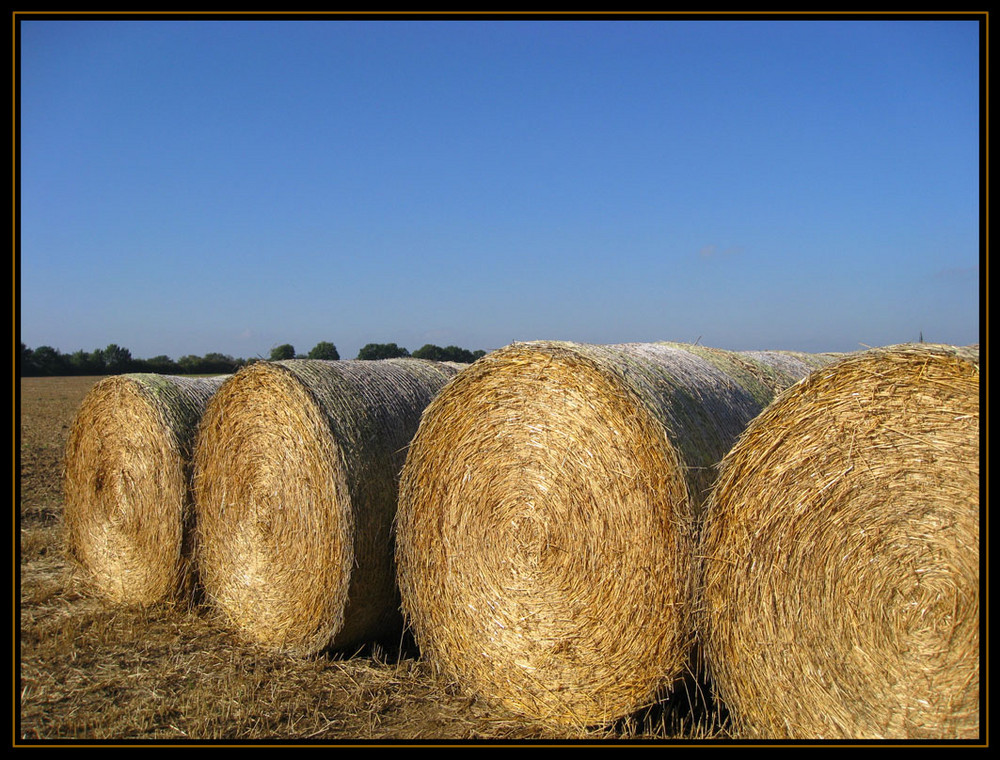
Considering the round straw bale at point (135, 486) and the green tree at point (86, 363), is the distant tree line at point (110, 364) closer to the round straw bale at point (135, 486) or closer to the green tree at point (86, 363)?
the green tree at point (86, 363)

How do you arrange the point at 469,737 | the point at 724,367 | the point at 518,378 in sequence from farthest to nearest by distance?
the point at 724,367, the point at 518,378, the point at 469,737

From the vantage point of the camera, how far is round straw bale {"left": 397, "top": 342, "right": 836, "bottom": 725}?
3881 millimetres

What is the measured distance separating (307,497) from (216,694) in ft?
4.33

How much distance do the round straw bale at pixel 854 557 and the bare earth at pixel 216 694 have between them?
613 millimetres

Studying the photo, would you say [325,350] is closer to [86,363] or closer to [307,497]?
[307,497]

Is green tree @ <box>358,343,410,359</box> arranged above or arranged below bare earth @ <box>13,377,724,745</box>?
above

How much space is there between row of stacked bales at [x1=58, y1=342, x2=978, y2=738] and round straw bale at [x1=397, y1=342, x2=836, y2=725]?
1cm

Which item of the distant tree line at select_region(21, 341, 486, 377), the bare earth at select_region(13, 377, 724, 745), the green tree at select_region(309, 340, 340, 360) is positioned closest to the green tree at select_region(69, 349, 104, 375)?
the distant tree line at select_region(21, 341, 486, 377)

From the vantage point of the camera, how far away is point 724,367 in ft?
17.2

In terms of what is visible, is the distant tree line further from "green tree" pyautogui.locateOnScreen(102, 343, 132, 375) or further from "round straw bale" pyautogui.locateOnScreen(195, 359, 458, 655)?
"round straw bale" pyautogui.locateOnScreen(195, 359, 458, 655)

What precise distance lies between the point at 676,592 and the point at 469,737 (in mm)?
1390

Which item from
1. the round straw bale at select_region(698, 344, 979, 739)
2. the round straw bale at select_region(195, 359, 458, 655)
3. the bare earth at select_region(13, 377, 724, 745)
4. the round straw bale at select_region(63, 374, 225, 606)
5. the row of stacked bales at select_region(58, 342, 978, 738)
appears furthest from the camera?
the round straw bale at select_region(63, 374, 225, 606)
